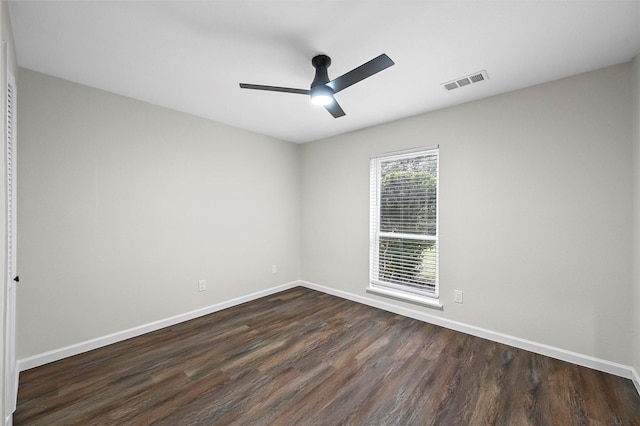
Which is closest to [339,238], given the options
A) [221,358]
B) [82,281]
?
[221,358]

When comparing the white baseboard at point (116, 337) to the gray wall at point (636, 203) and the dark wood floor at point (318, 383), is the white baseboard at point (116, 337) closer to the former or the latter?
the dark wood floor at point (318, 383)

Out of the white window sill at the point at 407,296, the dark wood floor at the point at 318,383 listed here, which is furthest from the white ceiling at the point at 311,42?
the dark wood floor at the point at 318,383

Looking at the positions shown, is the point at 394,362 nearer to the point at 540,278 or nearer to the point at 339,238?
the point at 540,278

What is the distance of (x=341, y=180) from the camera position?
13.4ft

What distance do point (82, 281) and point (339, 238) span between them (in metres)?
3.00

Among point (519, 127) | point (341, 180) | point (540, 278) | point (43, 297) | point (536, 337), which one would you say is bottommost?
point (536, 337)

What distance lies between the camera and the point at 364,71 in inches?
67.7

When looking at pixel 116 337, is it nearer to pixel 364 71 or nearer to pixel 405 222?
pixel 364 71

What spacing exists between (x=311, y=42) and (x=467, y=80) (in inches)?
57.7

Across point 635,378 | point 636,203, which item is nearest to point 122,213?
point 636,203

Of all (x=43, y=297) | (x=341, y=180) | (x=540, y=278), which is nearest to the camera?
(x=43, y=297)

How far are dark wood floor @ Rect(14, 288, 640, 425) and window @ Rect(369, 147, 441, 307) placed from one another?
626 mm

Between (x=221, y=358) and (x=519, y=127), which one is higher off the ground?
(x=519, y=127)

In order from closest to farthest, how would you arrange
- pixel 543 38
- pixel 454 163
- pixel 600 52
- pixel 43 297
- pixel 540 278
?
pixel 543 38 → pixel 600 52 → pixel 43 297 → pixel 540 278 → pixel 454 163
